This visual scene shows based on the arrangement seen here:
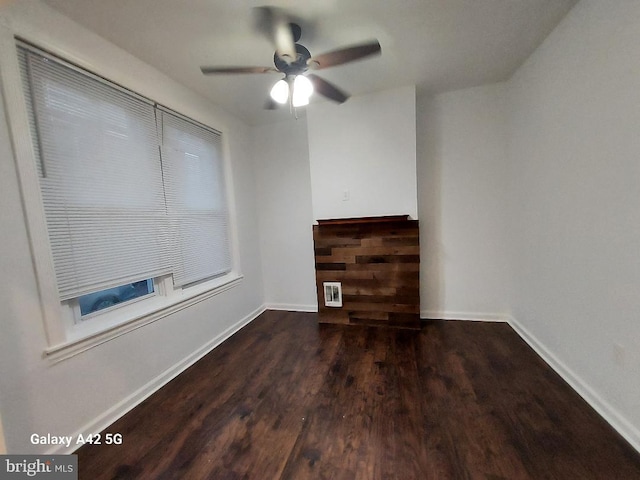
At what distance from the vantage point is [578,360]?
1648 millimetres

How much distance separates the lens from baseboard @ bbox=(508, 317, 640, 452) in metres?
1.28

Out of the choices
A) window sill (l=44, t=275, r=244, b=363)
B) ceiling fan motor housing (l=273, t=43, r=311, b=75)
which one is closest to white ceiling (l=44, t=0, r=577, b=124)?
ceiling fan motor housing (l=273, t=43, r=311, b=75)

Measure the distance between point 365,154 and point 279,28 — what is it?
1.53 m

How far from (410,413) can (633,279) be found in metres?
1.41

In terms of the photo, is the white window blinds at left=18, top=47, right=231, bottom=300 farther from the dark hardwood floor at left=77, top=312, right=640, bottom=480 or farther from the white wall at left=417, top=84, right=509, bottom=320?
the white wall at left=417, top=84, right=509, bottom=320

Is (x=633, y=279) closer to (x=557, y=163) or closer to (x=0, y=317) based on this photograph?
(x=557, y=163)

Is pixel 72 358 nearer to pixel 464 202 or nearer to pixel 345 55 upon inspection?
pixel 345 55

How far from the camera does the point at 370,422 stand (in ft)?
4.84

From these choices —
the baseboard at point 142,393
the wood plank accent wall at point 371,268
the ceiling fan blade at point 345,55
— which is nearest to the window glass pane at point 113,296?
the baseboard at point 142,393

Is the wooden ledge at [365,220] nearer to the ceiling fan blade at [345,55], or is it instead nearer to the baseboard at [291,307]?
the baseboard at [291,307]

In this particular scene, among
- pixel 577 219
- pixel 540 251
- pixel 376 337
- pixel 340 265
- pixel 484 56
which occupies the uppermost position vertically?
pixel 484 56

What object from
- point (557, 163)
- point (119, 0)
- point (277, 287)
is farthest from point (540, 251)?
point (119, 0)

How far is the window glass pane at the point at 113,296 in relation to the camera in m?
1.64

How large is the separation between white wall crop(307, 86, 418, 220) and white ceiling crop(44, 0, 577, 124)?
32 centimetres
